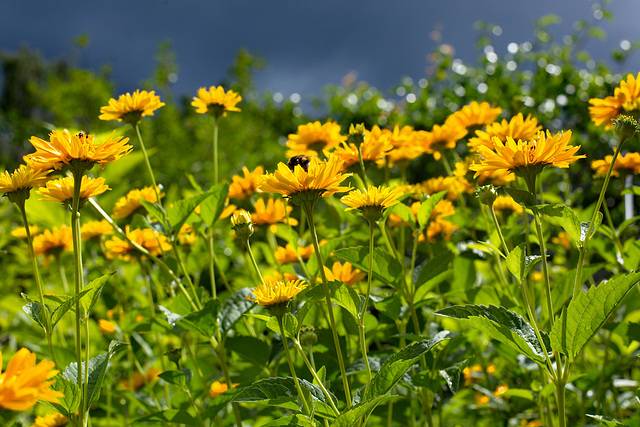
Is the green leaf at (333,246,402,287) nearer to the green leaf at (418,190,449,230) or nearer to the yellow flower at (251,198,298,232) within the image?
the green leaf at (418,190,449,230)

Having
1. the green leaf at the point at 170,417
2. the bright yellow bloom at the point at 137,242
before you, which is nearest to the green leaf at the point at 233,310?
the green leaf at the point at 170,417

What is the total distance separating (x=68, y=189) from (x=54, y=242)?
51 centimetres

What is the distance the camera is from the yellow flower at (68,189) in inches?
30.9

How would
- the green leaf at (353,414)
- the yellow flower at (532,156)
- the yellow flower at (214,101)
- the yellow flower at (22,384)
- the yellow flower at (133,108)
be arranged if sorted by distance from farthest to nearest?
1. the yellow flower at (214,101)
2. the yellow flower at (133,108)
3. the yellow flower at (532,156)
4. the green leaf at (353,414)
5. the yellow flower at (22,384)

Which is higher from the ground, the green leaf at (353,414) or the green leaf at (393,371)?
the green leaf at (393,371)

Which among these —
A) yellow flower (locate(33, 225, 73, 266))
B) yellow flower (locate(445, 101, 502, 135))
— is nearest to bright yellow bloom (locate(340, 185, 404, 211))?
yellow flower (locate(445, 101, 502, 135))

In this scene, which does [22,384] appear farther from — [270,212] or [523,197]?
[270,212]

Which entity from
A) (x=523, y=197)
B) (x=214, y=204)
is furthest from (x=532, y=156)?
(x=214, y=204)

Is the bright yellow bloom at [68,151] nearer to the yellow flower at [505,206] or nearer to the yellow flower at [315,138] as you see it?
the yellow flower at [315,138]

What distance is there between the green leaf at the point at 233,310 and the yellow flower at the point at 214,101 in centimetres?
43

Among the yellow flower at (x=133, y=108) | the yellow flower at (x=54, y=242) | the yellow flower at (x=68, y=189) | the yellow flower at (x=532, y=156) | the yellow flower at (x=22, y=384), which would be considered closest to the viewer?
the yellow flower at (x=22, y=384)

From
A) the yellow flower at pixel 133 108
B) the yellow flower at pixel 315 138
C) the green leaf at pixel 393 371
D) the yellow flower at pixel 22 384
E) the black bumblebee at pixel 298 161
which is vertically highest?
the yellow flower at pixel 133 108

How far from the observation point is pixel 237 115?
620 centimetres

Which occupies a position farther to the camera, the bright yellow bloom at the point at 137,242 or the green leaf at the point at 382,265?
the bright yellow bloom at the point at 137,242
